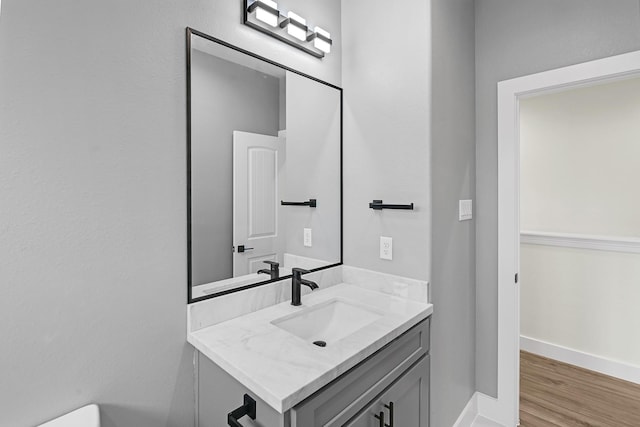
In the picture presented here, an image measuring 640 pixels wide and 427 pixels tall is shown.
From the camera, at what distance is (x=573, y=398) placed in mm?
2307

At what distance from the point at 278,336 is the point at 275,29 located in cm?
141

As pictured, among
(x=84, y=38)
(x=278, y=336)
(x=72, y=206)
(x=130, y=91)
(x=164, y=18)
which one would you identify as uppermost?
(x=164, y=18)

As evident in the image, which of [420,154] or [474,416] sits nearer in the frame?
[420,154]

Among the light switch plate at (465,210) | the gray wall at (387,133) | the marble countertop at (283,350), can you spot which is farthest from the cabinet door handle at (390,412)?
the light switch plate at (465,210)

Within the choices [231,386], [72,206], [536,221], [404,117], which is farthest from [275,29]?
[536,221]

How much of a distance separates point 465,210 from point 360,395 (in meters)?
1.34

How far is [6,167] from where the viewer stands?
0.88 meters

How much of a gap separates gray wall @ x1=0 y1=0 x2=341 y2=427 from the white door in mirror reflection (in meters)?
0.26

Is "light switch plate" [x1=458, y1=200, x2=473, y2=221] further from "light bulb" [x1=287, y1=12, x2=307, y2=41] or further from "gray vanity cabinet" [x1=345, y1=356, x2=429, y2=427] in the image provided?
"light bulb" [x1=287, y1=12, x2=307, y2=41]

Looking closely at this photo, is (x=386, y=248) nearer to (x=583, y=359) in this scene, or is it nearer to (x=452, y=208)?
(x=452, y=208)

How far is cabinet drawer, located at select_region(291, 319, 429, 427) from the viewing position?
955 millimetres

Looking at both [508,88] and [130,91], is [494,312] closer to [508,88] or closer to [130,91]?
[508,88]

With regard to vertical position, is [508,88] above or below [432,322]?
above

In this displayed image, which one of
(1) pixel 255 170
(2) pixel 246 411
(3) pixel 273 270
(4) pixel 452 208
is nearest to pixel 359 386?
(2) pixel 246 411
